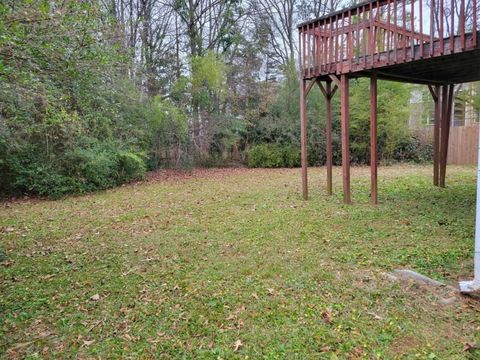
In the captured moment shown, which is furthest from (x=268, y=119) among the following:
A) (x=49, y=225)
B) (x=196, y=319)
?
(x=196, y=319)

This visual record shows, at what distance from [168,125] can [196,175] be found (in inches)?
78.6

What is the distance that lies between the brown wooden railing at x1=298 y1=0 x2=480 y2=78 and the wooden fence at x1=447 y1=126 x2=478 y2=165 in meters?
8.61

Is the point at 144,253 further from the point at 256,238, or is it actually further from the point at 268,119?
the point at 268,119

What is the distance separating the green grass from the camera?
235 centimetres

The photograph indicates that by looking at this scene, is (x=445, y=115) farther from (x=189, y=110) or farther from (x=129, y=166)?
(x=189, y=110)

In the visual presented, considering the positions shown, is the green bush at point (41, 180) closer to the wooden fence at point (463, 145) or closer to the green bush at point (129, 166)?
the green bush at point (129, 166)

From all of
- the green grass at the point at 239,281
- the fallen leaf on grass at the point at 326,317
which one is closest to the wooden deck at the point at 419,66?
the green grass at the point at 239,281

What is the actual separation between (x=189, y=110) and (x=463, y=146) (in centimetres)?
1101

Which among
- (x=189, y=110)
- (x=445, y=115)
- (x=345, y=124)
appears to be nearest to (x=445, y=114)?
(x=445, y=115)

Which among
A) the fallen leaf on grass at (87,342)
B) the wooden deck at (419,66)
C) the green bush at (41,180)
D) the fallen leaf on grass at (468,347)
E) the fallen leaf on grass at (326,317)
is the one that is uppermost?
the wooden deck at (419,66)

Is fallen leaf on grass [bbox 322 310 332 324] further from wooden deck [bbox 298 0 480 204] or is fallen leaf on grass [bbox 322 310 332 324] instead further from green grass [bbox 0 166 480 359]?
wooden deck [bbox 298 0 480 204]

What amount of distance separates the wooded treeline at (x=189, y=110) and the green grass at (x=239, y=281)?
6.51ft

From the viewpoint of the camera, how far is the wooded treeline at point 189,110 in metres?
8.04

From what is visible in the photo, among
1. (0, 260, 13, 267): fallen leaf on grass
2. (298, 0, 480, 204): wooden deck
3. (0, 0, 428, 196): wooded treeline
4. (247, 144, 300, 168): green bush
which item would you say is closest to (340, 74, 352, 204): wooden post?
(298, 0, 480, 204): wooden deck
